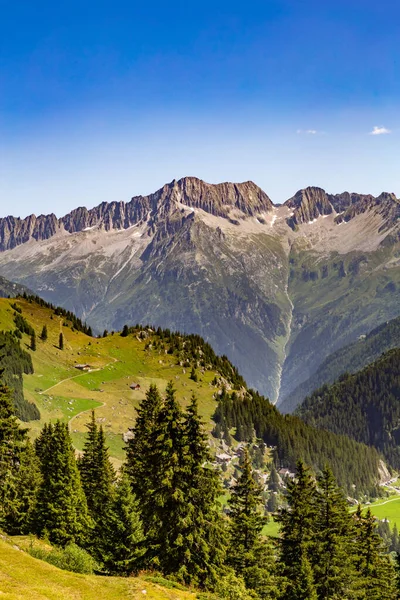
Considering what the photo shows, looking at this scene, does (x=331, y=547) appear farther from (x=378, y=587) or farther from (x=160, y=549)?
(x=160, y=549)

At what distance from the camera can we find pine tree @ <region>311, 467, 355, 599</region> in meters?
54.6

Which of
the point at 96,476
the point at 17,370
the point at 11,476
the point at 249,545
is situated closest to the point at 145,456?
the point at 11,476

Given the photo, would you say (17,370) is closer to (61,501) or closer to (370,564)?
(61,501)

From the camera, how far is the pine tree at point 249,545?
176 feet

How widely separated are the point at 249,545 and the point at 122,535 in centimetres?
1495

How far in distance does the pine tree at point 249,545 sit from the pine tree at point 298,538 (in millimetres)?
1758

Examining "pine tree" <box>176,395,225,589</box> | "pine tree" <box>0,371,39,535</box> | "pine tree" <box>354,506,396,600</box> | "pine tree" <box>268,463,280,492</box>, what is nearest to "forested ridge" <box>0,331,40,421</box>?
"pine tree" <box>0,371,39,535</box>

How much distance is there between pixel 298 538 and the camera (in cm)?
5512

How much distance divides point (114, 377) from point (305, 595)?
496 feet

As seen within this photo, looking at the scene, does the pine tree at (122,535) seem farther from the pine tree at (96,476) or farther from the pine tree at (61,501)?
the pine tree at (96,476)

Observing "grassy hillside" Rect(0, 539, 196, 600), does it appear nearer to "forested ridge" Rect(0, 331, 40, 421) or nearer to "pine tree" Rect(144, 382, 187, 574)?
"pine tree" Rect(144, 382, 187, 574)

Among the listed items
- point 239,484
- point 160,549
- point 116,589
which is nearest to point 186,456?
point 160,549

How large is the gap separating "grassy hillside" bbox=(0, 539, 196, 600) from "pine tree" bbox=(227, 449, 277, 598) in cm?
1622

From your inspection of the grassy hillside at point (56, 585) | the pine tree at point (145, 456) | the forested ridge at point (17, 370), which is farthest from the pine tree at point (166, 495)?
the forested ridge at point (17, 370)
